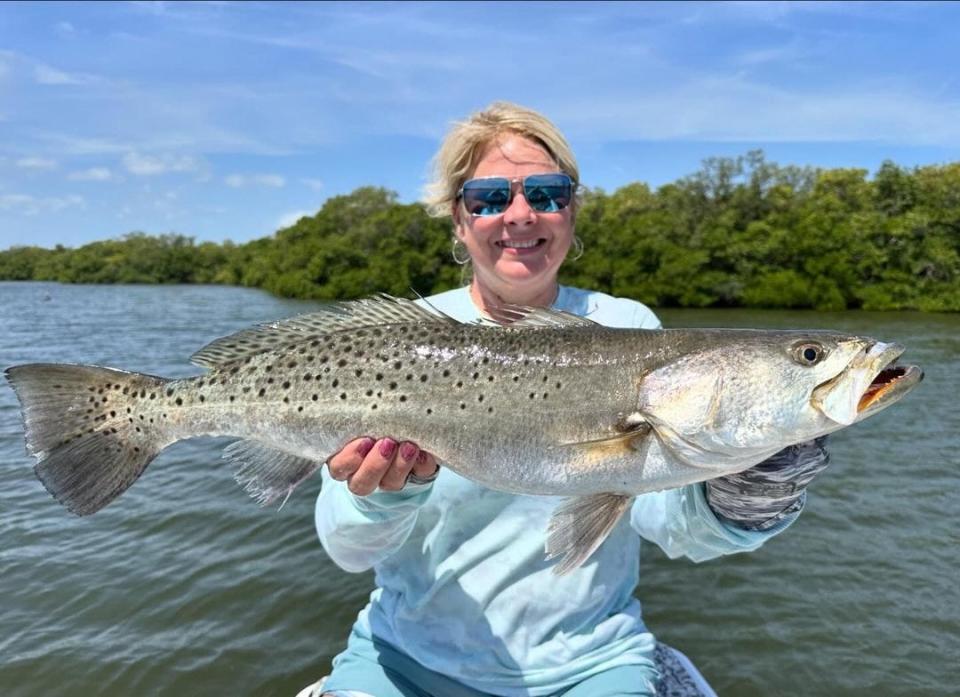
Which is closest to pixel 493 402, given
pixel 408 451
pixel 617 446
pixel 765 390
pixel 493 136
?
pixel 408 451

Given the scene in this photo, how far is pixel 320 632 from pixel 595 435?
5.30 meters

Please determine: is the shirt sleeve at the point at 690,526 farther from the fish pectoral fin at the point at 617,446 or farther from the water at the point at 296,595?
the water at the point at 296,595

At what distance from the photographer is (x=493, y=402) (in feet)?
9.80

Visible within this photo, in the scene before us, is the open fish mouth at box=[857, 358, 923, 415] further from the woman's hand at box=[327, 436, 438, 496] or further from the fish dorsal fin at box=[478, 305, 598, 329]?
the woman's hand at box=[327, 436, 438, 496]

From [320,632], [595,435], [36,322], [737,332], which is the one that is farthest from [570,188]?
[36,322]

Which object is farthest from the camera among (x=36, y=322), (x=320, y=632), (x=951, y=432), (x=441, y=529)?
(x=36, y=322)

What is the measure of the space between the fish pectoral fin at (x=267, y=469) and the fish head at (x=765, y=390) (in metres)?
1.54

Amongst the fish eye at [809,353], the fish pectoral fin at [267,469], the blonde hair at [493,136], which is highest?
the blonde hair at [493,136]

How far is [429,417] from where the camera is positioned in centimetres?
300

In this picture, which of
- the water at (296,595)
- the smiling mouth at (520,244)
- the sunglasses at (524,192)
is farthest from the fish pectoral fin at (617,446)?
the water at (296,595)

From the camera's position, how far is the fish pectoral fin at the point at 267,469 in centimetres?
318

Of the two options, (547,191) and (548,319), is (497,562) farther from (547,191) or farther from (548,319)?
(547,191)

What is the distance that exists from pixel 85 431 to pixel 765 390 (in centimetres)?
300

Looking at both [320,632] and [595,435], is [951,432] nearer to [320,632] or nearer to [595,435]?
[320,632]
